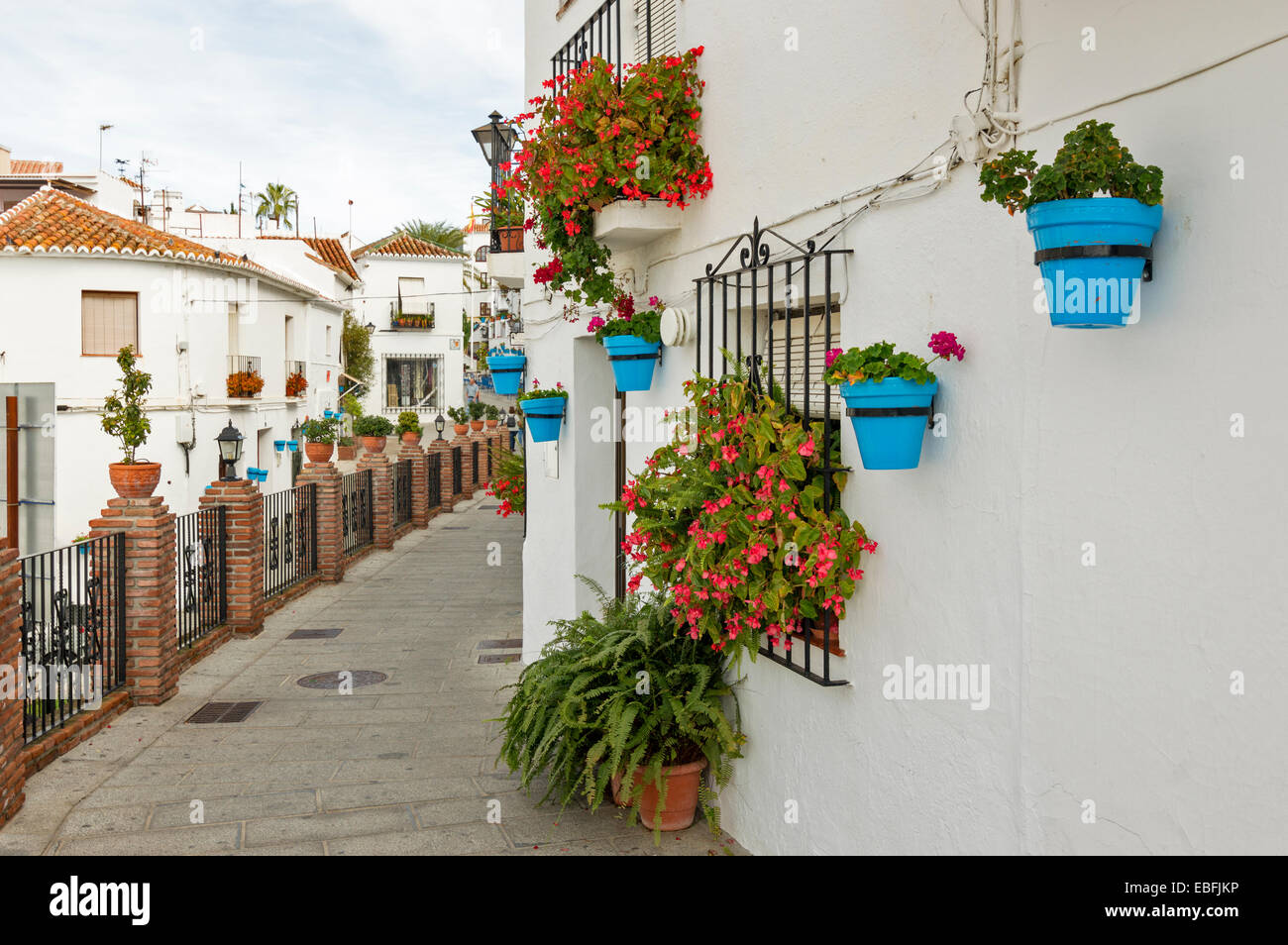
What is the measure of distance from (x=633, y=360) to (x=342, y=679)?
188 inches

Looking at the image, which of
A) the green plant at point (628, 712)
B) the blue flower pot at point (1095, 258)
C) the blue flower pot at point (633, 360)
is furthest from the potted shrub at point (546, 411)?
the blue flower pot at point (1095, 258)

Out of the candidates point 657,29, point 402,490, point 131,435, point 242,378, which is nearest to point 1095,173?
point 657,29

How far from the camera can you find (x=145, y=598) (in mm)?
8516

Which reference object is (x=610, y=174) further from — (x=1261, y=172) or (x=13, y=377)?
(x=13, y=377)

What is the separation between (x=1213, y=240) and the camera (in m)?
2.45

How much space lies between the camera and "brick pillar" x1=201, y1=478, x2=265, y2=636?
11.1m

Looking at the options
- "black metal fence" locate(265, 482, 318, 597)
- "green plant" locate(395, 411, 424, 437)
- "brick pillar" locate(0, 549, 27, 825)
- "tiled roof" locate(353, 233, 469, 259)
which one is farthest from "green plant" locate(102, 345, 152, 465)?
"tiled roof" locate(353, 233, 469, 259)

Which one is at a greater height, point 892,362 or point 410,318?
point 410,318

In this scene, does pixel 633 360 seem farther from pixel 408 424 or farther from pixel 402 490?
pixel 408 424

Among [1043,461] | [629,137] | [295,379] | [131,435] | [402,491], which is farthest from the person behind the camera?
[295,379]

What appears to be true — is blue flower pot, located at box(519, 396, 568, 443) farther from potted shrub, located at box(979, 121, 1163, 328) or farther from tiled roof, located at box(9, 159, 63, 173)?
tiled roof, located at box(9, 159, 63, 173)
